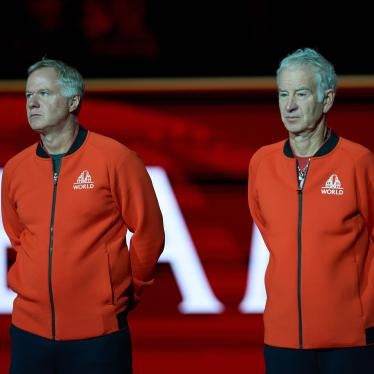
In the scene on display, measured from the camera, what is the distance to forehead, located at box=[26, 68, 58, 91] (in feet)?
12.3

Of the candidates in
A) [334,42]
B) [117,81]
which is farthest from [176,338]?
[334,42]

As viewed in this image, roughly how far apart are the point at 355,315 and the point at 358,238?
0.77 feet

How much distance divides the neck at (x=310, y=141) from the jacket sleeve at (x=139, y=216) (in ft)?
1.84

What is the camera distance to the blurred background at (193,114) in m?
4.89

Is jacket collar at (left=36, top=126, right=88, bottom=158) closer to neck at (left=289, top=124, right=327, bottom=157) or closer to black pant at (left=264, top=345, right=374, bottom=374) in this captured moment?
neck at (left=289, top=124, right=327, bottom=157)

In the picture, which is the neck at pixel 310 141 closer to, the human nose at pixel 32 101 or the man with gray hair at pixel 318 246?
the man with gray hair at pixel 318 246

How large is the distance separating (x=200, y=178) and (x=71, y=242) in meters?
1.35

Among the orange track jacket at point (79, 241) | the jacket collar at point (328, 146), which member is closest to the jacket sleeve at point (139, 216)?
the orange track jacket at point (79, 241)

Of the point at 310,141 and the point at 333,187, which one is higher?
the point at 310,141

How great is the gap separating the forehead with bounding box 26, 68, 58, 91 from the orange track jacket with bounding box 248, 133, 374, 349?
0.86m

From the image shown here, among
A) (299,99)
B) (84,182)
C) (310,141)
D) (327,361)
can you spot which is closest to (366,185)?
(310,141)

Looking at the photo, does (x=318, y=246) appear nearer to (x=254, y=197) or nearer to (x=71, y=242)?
(x=254, y=197)

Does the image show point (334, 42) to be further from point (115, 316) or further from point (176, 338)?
point (115, 316)

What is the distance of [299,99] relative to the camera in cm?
347
